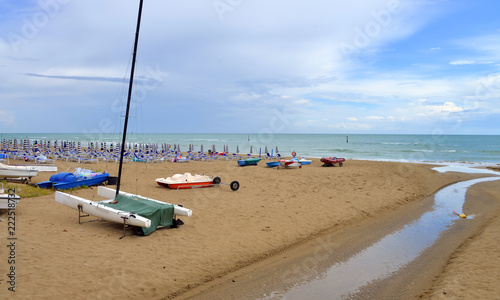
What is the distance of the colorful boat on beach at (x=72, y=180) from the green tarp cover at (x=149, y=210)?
216 inches

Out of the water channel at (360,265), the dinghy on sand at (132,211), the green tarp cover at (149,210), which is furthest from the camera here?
the green tarp cover at (149,210)

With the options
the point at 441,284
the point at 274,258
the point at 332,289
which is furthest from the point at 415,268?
the point at 274,258

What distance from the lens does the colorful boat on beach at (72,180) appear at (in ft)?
43.9

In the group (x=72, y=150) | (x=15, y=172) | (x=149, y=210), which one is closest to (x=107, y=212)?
(x=149, y=210)

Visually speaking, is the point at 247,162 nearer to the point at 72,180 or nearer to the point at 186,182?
the point at 186,182

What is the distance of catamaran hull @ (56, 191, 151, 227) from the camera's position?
8.26 m

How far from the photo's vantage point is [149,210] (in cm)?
877

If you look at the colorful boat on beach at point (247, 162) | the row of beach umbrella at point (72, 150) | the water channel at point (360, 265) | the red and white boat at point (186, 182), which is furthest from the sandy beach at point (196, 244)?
the row of beach umbrella at point (72, 150)

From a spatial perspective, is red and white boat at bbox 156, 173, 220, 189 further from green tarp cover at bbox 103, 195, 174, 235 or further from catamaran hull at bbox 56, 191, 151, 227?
catamaran hull at bbox 56, 191, 151, 227

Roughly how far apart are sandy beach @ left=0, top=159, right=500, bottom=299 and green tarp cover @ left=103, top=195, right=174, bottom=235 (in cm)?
26

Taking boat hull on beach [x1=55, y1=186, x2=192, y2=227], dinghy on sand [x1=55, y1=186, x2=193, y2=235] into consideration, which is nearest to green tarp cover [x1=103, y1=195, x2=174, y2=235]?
dinghy on sand [x1=55, y1=186, x2=193, y2=235]

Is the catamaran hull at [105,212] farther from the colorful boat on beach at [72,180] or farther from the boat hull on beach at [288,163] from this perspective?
the boat hull on beach at [288,163]

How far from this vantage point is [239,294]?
20.3 ft

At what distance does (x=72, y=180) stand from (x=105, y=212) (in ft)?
20.0
